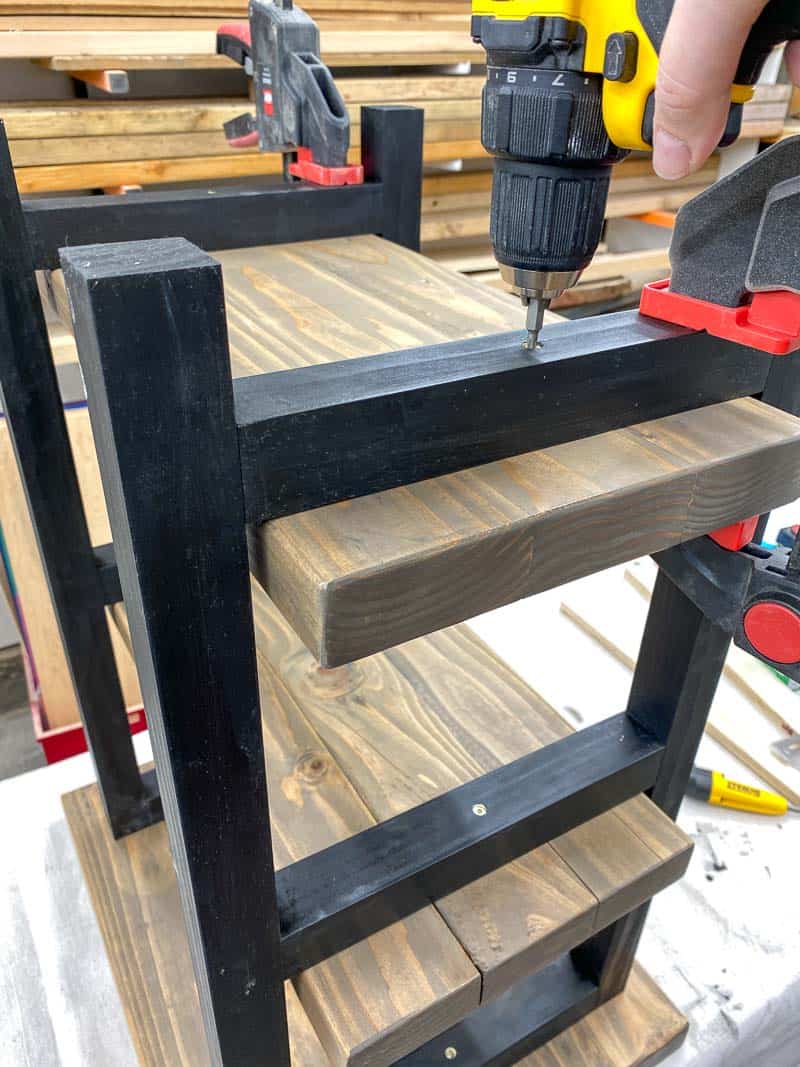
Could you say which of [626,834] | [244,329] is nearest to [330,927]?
[626,834]

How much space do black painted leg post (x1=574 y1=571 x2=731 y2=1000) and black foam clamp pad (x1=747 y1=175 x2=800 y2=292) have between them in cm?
29

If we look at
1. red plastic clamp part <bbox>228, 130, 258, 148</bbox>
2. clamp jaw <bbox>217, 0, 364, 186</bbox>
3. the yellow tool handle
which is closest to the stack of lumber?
red plastic clamp part <bbox>228, 130, 258, 148</bbox>

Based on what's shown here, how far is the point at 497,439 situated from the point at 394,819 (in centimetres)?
36

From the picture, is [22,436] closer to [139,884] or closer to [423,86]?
[139,884]

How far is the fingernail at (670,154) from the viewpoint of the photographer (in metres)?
0.38

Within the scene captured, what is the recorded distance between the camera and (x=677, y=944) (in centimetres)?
97

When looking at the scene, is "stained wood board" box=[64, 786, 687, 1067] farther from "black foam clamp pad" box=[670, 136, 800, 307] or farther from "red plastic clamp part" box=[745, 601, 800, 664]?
"black foam clamp pad" box=[670, 136, 800, 307]

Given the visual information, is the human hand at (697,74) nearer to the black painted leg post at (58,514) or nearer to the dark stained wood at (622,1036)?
the black painted leg post at (58,514)

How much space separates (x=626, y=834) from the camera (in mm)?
727

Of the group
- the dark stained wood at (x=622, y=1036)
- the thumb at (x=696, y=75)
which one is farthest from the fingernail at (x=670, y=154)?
the dark stained wood at (x=622, y=1036)

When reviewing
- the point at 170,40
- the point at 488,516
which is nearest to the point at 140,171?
the point at 170,40

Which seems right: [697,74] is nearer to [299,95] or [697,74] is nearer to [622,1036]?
[299,95]

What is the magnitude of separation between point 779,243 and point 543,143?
14 cm

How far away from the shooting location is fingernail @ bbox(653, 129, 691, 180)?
0.38 metres
